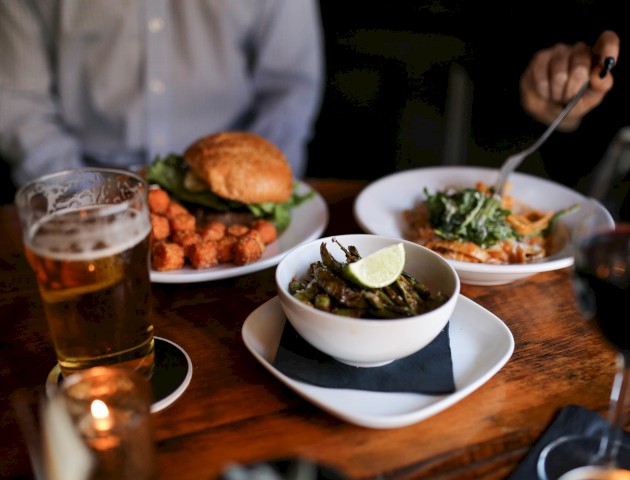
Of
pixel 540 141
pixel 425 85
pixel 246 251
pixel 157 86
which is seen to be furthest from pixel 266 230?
pixel 425 85

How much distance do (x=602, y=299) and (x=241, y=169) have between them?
43.7 inches

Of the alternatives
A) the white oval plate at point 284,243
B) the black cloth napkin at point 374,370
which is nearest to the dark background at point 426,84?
the white oval plate at point 284,243

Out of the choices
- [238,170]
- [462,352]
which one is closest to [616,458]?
[462,352]

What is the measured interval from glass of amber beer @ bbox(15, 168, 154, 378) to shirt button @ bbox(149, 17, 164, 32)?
1.64 meters

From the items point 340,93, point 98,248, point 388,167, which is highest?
point 98,248

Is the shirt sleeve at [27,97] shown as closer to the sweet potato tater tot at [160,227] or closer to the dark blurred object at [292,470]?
the sweet potato tater tot at [160,227]

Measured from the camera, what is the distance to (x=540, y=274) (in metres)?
1.45

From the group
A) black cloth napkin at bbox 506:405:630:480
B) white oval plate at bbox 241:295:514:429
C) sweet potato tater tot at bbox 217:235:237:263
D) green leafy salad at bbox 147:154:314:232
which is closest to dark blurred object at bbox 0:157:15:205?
green leafy salad at bbox 147:154:314:232

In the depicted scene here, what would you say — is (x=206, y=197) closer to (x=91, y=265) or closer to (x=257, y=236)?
→ (x=257, y=236)

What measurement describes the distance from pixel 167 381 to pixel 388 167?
2751 millimetres

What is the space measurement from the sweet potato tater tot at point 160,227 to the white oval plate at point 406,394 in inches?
17.6

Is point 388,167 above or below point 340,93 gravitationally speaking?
below

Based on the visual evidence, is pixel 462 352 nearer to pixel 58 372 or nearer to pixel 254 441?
pixel 254 441

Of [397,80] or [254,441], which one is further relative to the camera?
[397,80]
